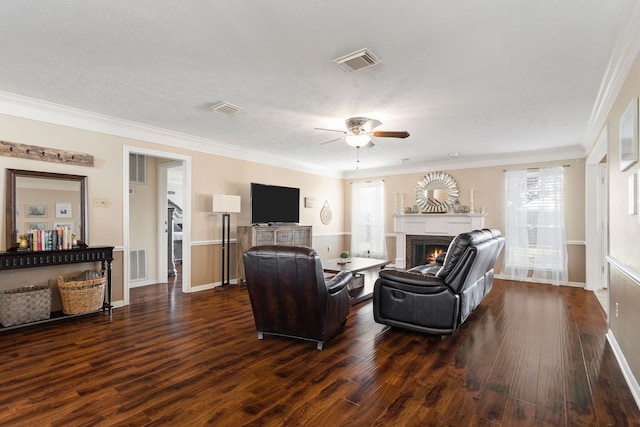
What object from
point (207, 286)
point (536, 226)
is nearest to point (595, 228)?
point (536, 226)

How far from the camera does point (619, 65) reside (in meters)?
2.66

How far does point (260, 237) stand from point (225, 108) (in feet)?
8.42

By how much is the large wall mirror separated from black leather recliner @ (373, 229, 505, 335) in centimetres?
377

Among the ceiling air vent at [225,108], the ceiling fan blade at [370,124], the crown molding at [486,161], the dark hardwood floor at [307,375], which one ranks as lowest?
the dark hardwood floor at [307,375]

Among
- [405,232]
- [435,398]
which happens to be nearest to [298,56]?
[435,398]

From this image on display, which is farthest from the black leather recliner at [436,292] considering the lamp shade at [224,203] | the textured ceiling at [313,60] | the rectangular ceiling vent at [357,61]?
the lamp shade at [224,203]

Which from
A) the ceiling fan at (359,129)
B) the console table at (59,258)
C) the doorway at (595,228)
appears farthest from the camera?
the doorway at (595,228)

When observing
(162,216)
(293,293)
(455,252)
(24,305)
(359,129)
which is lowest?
(24,305)

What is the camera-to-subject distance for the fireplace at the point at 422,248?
7.25 m

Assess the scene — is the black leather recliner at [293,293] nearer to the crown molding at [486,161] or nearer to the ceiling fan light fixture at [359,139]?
the ceiling fan light fixture at [359,139]

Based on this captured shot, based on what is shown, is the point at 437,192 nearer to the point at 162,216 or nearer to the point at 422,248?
the point at 422,248

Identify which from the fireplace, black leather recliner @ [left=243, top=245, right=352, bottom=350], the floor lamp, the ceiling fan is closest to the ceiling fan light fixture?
the ceiling fan

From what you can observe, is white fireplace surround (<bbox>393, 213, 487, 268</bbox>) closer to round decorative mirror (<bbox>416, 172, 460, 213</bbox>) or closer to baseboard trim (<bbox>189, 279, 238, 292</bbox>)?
round decorative mirror (<bbox>416, 172, 460, 213</bbox>)

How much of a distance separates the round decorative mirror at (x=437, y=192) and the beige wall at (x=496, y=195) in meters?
0.12
